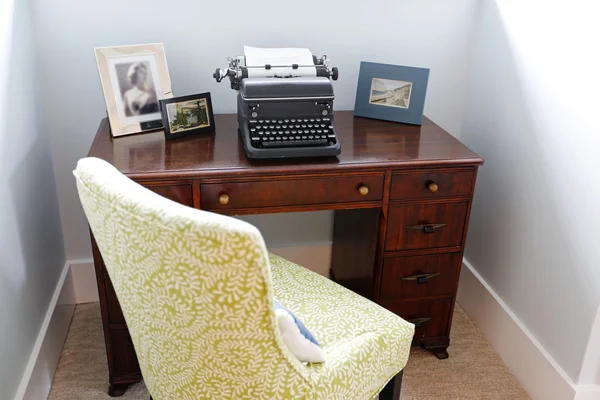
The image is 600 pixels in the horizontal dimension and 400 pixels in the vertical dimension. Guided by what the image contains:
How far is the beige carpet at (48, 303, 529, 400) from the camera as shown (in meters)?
1.91

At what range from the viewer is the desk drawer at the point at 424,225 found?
1.80 metres

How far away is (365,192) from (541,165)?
0.59 m

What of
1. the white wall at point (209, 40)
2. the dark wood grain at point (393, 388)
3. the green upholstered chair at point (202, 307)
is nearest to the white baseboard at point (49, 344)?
the white wall at point (209, 40)

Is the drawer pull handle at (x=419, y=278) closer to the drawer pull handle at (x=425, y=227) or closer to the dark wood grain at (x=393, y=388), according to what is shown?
the drawer pull handle at (x=425, y=227)

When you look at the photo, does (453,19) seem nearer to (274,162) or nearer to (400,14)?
(400,14)

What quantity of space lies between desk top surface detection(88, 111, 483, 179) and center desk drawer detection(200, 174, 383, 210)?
4 cm

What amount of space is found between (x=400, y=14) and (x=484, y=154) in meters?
0.61

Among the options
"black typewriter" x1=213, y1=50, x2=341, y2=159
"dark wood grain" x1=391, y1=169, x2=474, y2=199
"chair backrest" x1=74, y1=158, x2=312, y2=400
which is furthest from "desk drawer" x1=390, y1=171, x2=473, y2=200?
"chair backrest" x1=74, y1=158, x2=312, y2=400

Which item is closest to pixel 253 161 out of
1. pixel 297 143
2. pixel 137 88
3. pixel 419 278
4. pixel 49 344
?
pixel 297 143

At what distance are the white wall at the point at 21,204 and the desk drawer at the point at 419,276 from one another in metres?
1.10

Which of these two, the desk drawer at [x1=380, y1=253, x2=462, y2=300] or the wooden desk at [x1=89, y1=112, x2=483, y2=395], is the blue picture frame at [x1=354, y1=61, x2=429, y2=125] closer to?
the wooden desk at [x1=89, y1=112, x2=483, y2=395]

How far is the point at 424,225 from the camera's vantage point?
1819mm

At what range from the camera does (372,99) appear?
6.72ft

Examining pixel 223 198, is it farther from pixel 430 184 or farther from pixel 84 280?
pixel 84 280
